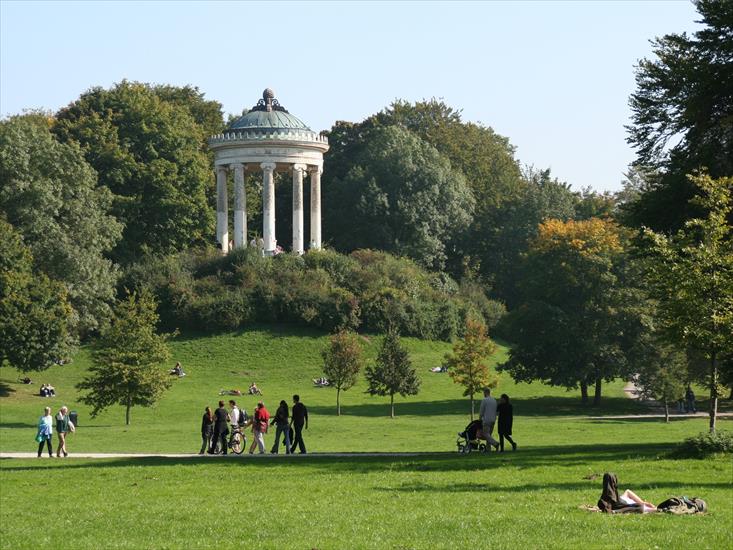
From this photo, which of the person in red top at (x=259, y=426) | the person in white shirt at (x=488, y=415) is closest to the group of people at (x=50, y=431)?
the person in red top at (x=259, y=426)

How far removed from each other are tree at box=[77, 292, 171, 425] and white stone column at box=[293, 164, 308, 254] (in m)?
30.2

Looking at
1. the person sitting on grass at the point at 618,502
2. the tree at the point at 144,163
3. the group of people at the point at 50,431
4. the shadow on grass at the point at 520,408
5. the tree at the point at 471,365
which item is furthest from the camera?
the tree at the point at 144,163

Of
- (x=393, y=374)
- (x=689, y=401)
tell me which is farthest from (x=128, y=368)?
(x=689, y=401)

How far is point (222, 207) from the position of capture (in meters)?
86.6

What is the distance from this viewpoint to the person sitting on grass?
73.2ft

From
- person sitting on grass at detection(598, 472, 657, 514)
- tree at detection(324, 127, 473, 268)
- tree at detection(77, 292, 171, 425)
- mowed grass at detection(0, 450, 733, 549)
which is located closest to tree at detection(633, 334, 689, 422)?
tree at detection(77, 292, 171, 425)

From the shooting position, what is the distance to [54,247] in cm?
6994

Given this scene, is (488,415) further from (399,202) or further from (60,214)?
(399,202)

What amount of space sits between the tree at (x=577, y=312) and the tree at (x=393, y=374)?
28.2 ft

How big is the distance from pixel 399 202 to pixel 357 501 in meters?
69.0

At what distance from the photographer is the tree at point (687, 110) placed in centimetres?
3938

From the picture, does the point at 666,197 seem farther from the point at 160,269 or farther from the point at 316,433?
the point at 160,269

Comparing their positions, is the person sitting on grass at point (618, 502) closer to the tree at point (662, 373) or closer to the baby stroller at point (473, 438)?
the baby stroller at point (473, 438)

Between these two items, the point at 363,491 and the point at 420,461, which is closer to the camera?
the point at 363,491
